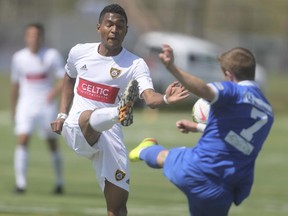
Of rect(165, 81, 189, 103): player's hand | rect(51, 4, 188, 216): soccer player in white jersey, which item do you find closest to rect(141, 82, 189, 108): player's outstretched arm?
rect(165, 81, 189, 103): player's hand

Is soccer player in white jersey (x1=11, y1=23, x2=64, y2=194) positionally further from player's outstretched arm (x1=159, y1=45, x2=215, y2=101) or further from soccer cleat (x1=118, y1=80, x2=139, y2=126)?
player's outstretched arm (x1=159, y1=45, x2=215, y2=101)

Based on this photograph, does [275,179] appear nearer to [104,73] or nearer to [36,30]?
[36,30]

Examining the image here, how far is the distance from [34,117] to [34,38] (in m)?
1.40

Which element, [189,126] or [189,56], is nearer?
[189,126]

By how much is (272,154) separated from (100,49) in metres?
15.9

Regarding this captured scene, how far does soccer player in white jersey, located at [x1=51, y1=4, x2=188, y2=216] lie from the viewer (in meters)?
10.9

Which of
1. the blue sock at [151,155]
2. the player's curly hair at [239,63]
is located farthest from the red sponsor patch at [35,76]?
the player's curly hair at [239,63]

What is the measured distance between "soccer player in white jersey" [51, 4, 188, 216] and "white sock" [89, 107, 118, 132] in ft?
0.21

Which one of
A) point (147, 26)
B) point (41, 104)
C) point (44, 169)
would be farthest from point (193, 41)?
point (41, 104)

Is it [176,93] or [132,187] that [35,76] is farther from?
[176,93]

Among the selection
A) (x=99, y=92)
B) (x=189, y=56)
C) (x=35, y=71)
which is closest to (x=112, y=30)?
(x=99, y=92)

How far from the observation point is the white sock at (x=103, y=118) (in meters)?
10.4

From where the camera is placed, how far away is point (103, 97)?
36.3ft

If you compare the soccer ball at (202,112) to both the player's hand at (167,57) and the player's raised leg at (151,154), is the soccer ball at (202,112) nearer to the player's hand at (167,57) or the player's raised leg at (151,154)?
the player's raised leg at (151,154)
